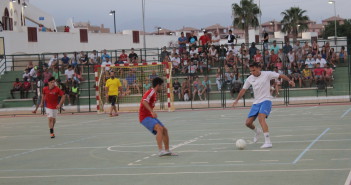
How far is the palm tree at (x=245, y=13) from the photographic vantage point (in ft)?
257

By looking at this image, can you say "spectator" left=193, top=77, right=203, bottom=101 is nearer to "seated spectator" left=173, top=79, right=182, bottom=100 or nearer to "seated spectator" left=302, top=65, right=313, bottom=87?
"seated spectator" left=173, top=79, right=182, bottom=100

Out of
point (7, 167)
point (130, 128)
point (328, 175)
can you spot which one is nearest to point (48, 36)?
point (130, 128)

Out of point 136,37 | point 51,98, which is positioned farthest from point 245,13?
point 51,98

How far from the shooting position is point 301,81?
31594 mm

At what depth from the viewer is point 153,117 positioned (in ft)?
42.4

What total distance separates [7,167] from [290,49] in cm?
2233

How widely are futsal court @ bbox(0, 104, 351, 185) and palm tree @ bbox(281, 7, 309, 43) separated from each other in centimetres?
6826

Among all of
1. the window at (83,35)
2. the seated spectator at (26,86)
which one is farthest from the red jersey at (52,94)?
the window at (83,35)

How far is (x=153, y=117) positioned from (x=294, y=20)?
260 feet

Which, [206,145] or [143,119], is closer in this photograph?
[143,119]

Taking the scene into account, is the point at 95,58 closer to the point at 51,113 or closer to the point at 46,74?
the point at 46,74

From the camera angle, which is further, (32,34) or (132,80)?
(32,34)

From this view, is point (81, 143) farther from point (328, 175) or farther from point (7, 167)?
point (328, 175)

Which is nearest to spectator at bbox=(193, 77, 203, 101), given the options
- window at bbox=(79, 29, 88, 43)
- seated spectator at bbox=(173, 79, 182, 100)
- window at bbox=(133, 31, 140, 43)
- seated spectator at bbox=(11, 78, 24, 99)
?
seated spectator at bbox=(173, 79, 182, 100)
